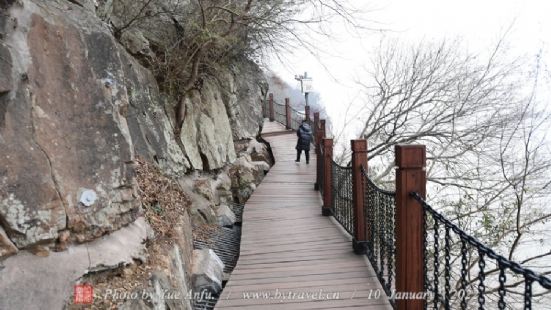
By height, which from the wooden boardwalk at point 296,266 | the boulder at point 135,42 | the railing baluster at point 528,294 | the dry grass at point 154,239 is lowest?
the wooden boardwalk at point 296,266

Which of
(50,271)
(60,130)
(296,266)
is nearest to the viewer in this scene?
(50,271)

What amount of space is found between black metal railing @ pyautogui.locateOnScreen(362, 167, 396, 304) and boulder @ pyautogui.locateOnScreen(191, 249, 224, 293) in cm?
180

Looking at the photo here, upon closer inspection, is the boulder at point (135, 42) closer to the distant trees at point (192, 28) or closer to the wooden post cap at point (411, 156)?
the distant trees at point (192, 28)

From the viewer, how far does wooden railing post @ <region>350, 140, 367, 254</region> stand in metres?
4.75

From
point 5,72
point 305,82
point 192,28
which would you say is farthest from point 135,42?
point 305,82

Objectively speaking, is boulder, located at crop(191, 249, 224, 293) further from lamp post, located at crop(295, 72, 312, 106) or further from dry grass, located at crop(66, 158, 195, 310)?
lamp post, located at crop(295, 72, 312, 106)

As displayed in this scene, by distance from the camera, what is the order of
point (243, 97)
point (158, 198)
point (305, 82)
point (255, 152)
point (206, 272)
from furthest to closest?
point (305, 82)
point (243, 97)
point (255, 152)
point (158, 198)
point (206, 272)

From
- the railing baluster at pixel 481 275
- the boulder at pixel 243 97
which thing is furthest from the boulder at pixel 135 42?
the railing baluster at pixel 481 275

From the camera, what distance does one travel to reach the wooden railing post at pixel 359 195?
187 inches

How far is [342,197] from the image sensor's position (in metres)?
6.29

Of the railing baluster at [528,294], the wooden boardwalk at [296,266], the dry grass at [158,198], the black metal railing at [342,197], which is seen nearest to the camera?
the railing baluster at [528,294]

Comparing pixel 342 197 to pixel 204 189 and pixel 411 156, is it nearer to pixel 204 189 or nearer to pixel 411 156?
pixel 204 189

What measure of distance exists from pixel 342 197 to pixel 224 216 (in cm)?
223

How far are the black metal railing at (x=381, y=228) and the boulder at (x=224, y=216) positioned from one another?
3.08m
